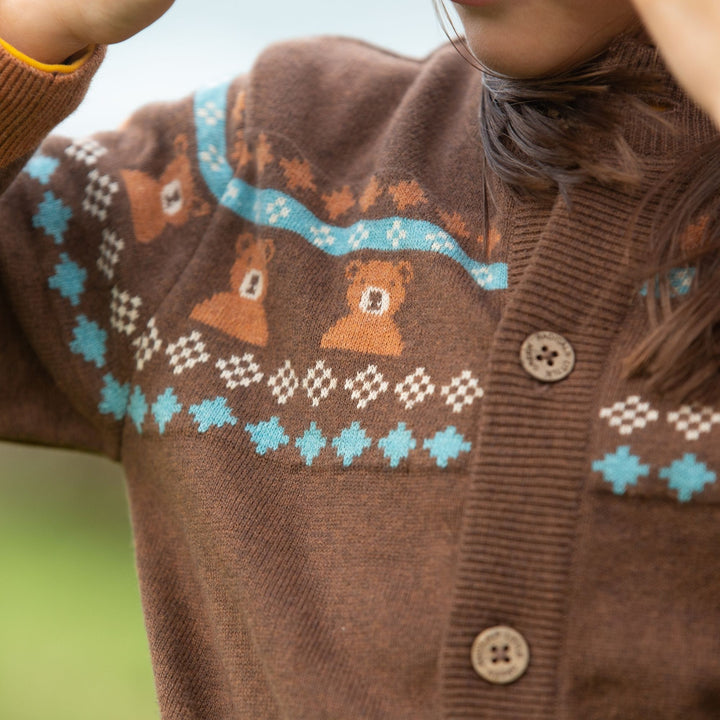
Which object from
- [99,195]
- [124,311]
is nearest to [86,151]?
[99,195]

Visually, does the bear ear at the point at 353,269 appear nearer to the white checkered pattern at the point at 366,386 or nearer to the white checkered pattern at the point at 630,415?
the white checkered pattern at the point at 366,386

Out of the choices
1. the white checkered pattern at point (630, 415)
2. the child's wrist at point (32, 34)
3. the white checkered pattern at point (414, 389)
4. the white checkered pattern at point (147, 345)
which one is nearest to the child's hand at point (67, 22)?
the child's wrist at point (32, 34)

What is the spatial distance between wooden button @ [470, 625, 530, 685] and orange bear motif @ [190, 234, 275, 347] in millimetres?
291

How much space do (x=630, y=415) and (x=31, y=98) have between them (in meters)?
0.47

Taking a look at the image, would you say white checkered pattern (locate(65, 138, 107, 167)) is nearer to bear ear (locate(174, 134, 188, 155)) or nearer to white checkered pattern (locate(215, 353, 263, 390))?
bear ear (locate(174, 134, 188, 155))

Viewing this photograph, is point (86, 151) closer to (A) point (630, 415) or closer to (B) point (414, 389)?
(B) point (414, 389)

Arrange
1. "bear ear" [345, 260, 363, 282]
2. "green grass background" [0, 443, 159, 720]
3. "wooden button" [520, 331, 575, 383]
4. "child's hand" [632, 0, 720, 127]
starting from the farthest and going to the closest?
1. "green grass background" [0, 443, 159, 720]
2. "bear ear" [345, 260, 363, 282]
3. "wooden button" [520, 331, 575, 383]
4. "child's hand" [632, 0, 720, 127]

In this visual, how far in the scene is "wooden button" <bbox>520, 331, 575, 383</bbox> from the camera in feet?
1.91

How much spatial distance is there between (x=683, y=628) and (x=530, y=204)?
12.4 inches

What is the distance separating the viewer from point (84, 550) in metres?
1.69

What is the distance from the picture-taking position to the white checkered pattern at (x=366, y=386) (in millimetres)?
643

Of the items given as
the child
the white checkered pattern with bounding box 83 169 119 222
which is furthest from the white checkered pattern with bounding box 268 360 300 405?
the white checkered pattern with bounding box 83 169 119 222

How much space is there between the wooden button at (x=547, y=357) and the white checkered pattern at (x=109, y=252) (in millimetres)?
354

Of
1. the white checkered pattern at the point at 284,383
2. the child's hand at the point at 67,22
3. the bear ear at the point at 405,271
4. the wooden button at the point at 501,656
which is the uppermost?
the child's hand at the point at 67,22
